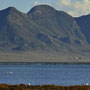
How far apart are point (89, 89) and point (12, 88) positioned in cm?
817

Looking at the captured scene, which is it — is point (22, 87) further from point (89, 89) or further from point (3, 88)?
point (89, 89)

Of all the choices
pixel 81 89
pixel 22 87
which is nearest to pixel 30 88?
pixel 22 87

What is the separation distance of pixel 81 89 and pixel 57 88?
2.66m

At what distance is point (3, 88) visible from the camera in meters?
49.7

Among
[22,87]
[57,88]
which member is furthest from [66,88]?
[22,87]

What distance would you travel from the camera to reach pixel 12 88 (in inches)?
1965

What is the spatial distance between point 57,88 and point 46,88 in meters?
1.17

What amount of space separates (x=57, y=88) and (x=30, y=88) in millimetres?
2987

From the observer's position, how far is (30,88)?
50.5 m

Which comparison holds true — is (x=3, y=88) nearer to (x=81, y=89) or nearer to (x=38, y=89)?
(x=38, y=89)

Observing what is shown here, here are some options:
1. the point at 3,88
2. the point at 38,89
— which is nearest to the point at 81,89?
the point at 38,89


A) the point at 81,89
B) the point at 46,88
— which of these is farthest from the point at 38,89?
the point at 81,89

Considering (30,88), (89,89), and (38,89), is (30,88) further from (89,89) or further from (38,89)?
(89,89)

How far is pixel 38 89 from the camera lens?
161 feet
